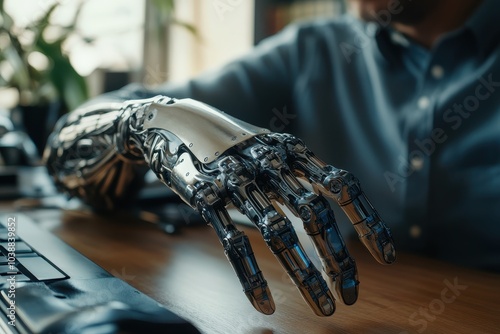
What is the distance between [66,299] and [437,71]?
0.59 meters

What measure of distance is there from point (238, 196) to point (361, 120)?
0.55 metres

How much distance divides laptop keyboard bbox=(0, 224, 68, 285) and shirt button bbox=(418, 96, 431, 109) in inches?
20.7

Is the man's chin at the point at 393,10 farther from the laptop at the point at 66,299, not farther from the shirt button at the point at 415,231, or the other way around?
the laptop at the point at 66,299

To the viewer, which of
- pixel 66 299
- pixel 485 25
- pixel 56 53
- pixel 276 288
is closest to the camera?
pixel 66 299

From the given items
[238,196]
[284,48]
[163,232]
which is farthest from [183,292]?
[284,48]

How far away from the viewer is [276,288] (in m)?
0.45

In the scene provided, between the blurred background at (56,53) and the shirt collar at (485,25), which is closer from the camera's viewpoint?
the shirt collar at (485,25)

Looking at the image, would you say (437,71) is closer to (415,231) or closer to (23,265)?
(415,231)

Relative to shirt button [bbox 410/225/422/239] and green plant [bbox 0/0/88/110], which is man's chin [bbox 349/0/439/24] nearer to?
shirt button [bbox 410/225/422/239]

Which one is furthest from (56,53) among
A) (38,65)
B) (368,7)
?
(368,7)

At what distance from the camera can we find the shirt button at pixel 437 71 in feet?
2.53

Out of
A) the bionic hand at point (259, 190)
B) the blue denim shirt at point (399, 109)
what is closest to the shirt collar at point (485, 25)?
the blue denim shirt at point (399, 109)

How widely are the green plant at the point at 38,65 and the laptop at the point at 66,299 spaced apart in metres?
0.70

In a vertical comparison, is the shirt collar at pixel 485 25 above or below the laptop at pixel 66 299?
above
